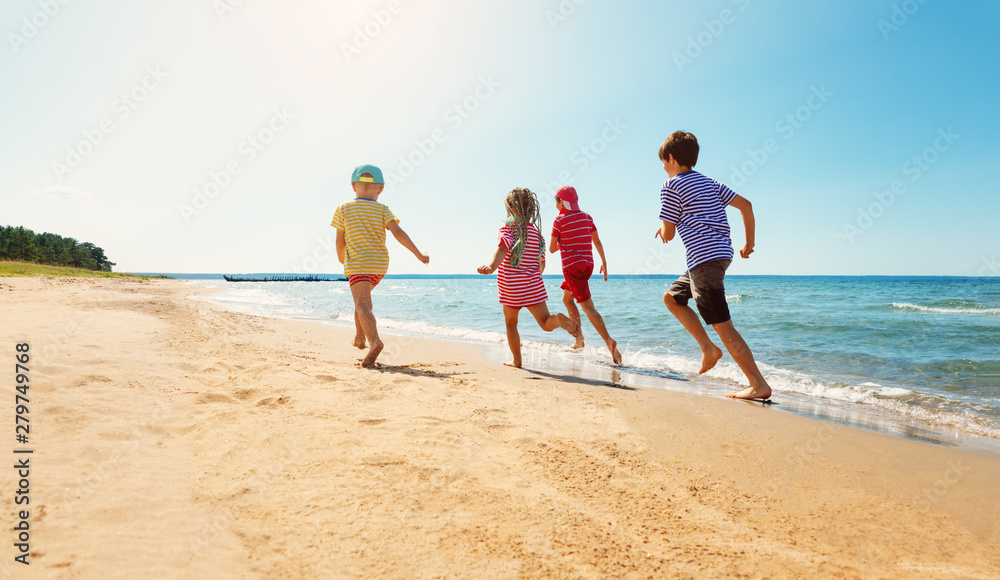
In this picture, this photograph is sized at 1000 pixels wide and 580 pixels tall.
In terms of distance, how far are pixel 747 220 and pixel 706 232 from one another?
0.49 meters

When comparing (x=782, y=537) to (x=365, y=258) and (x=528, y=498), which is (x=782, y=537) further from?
(x=365, y=258)

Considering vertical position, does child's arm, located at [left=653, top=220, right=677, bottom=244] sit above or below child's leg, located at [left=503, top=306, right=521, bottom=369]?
above

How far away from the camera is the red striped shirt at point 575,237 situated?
5902mm

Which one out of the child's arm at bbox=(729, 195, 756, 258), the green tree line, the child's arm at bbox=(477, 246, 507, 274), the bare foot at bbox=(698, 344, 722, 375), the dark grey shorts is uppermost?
the green tree line

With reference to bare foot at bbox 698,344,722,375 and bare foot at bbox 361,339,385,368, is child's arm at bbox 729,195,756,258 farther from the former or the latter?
bare foot at bbox 361,339,385,368

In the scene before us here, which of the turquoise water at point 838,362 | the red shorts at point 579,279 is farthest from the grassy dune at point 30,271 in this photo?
the red shorts at point 579,279

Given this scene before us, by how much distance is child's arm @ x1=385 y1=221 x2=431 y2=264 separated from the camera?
5.20 meters

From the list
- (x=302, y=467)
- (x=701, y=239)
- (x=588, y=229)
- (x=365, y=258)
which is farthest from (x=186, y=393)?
(x=588, y=229)

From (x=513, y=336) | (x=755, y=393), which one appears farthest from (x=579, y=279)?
(x=755, y=393)

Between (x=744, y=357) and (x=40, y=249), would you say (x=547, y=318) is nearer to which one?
(x=744, y=357)

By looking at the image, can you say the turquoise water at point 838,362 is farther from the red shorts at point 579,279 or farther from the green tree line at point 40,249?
the green tree line at point 40,249

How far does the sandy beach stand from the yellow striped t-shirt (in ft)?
6.04

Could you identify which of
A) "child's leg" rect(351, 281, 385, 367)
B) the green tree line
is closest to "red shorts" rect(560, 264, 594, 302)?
"child's leg" rect(351, 281, 385, 367)

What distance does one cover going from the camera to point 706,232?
13.3ft
